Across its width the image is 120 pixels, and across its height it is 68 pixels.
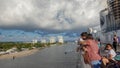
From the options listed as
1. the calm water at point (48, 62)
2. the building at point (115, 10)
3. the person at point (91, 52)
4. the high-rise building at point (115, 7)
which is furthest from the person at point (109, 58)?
the high-rise building at point (115, 7)

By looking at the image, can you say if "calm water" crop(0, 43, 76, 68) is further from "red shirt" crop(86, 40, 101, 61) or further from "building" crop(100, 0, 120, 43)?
"red shirt" crop(86, 40, 101, 61)

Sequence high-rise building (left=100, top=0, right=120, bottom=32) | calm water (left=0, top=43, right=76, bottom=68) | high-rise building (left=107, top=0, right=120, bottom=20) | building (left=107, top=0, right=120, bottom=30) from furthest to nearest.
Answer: high-rise building (left=107, top=0, right=120, bottom=20), high-rise building (left=100, top=0, right=120, bottom=32), building (left=107, top=0, right=120, bottom=30), calm water (left=0, top=43, right=76, bottom=68)

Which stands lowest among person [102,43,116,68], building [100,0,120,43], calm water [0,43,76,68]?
calm water [0,43,76,68]

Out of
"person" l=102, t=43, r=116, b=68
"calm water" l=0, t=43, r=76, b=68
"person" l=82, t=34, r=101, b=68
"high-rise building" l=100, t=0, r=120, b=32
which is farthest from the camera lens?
"high-rise building" l=100, t=0, r=120, b=32

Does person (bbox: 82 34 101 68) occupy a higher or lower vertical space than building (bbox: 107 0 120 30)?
lower

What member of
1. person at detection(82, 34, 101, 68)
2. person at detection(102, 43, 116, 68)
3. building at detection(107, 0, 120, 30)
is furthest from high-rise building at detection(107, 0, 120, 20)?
person at detection(82, 34, 101, 68)

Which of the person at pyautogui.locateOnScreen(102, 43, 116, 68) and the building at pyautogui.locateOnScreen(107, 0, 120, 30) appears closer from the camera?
the person at pyautogui.locateOnScreen(102, 43, 116, 68)

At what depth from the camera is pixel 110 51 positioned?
42.3 ft

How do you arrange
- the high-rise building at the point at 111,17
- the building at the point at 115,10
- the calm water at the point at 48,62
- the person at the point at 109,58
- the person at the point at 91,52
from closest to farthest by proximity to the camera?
the person at the point at 109,58 → the person at the point at 91,52 → the calm water at the point at 48,62 → the building at the point at 115,10 → the high-rise building at the point at 111,17

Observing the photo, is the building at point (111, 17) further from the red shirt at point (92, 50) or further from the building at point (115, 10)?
the red shirt at point (92, 50)

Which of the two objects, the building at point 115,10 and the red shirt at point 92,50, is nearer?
the red shirt at point 92,50

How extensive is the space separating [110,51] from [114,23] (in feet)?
290

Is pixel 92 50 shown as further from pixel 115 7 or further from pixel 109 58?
pixel 115 7

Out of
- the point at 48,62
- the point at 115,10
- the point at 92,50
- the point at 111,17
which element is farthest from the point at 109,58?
the point at 111,17
